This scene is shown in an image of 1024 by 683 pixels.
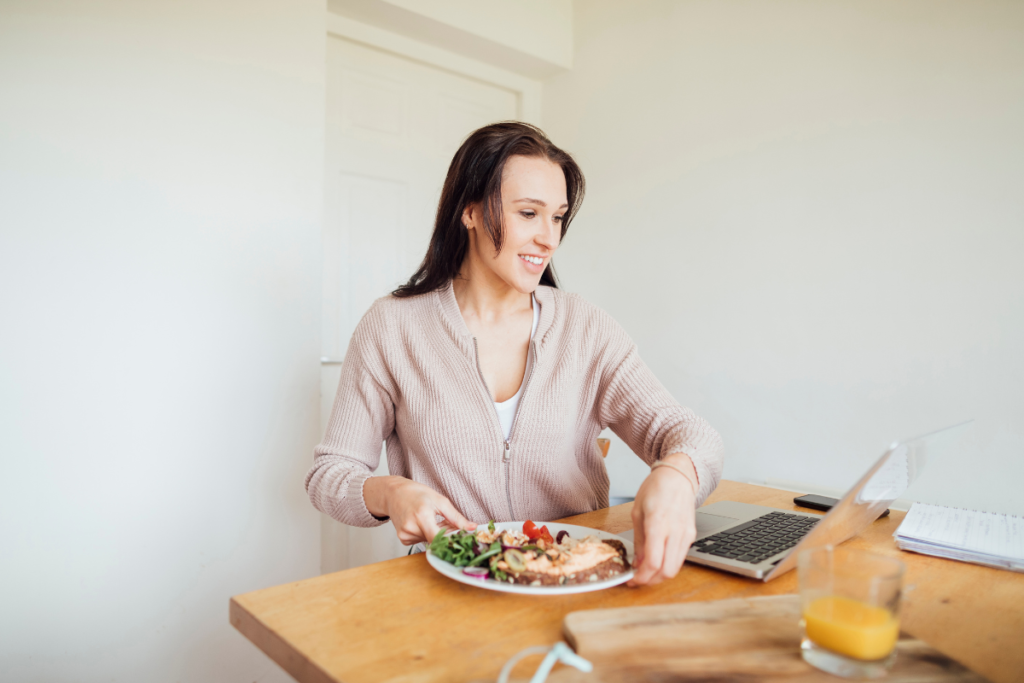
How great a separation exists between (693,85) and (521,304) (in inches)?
57.3

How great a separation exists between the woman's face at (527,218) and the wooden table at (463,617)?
642mm

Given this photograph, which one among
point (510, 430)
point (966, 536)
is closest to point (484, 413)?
point (510, 430)

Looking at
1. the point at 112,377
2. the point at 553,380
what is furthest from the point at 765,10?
A: the point at 112,377

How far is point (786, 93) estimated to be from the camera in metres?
2.10

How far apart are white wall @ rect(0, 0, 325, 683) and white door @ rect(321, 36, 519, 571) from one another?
0.35m

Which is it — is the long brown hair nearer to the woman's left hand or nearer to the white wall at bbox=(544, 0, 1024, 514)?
the woman's left hand

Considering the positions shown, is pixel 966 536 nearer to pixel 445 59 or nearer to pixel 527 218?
pixel 527 218

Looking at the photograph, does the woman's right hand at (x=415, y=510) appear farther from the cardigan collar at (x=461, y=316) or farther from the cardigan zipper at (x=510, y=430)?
the cardigan collar at (x=461, y=316)

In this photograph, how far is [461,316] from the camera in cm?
134

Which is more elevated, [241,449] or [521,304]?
[521,304]

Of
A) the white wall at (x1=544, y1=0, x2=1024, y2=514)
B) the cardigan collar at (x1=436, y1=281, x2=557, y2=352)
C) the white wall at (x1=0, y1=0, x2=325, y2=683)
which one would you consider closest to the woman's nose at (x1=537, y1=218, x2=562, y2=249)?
the cardigan collar at (x1=436, y1=281, x2=557, y2=352)

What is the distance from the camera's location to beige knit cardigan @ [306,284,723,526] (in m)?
1.23

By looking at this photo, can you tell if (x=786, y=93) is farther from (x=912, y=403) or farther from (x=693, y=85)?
(x=912, y=403)

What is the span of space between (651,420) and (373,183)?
167 centimetres
